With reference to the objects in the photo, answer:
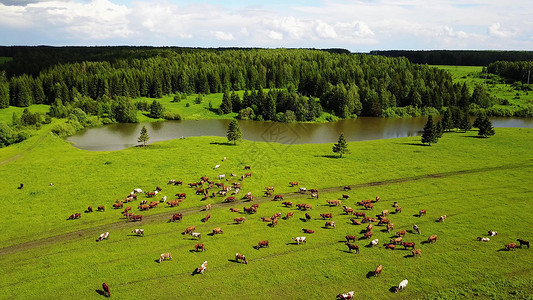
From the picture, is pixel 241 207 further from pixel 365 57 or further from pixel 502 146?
pixel 365 57

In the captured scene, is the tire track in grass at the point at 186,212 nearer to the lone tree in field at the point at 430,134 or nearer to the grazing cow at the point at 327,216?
the grazing cow at the point at 327,216

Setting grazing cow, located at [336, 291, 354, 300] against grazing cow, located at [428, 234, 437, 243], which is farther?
grazing cow, located at [428, 234, 437, 243]

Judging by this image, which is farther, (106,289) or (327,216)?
(327,216)

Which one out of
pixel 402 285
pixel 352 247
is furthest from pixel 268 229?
pixel 402 285

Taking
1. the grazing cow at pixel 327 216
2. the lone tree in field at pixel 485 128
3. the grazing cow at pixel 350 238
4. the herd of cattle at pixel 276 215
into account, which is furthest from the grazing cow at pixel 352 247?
the lone tree in field at pixel 485 128

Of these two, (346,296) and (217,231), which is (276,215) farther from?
(346,296)

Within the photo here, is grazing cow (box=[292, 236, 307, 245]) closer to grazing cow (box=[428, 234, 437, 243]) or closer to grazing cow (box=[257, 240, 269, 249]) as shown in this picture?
grazing cow (box=[257, 240, 269, 249])

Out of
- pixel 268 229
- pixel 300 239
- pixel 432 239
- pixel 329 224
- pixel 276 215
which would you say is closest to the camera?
pixel 432 239

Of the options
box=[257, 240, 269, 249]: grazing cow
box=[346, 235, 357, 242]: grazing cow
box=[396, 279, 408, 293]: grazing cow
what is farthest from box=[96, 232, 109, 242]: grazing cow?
box=[396, 279, 408, 293]: grazing cow
